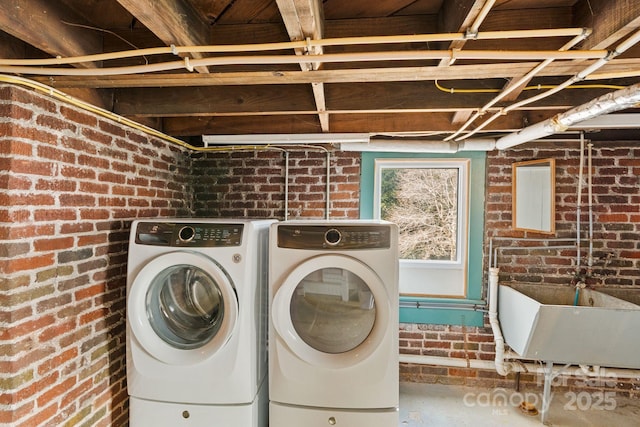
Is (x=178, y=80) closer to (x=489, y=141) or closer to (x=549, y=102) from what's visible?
(x=549, y=102)

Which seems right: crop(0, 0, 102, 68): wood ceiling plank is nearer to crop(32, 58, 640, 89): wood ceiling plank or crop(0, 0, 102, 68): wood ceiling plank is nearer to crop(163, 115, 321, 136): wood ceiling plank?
crop(32, 58, 640, 89): wood ceiling plank

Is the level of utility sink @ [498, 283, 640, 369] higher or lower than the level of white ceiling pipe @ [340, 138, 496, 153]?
lower

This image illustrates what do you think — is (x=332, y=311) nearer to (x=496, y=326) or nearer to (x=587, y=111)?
(x=496, y=326)

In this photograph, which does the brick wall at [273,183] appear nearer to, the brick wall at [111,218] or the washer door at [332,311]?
the brick wall at [111,218]

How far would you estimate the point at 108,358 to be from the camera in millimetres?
1949

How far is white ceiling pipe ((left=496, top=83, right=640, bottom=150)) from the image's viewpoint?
1.48 metres

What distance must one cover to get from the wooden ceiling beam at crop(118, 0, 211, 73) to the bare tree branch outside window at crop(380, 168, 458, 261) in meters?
1.95

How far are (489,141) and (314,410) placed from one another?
2.18 meters

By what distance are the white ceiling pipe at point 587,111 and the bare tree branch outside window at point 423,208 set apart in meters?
0.73

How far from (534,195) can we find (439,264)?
884mm

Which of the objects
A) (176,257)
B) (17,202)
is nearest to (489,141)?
(176,257)

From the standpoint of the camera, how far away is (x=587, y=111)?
65.1 inches

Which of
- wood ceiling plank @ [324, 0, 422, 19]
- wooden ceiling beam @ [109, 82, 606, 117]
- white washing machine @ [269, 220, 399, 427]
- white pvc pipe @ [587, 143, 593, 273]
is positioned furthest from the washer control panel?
white pvc pipe @ [587, 143, 593, 273]

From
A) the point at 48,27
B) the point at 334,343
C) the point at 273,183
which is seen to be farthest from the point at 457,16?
the point at 273,183
